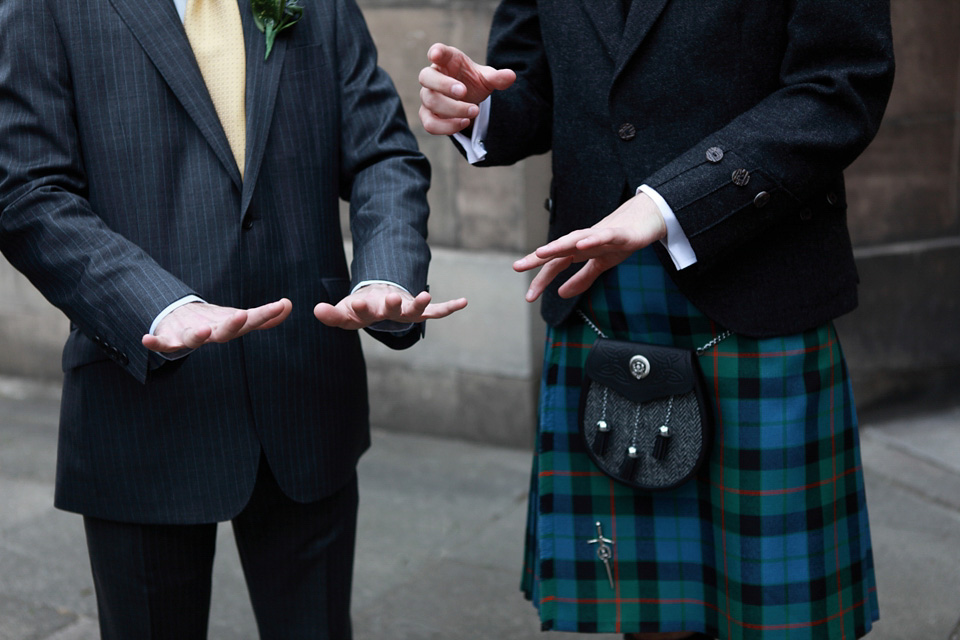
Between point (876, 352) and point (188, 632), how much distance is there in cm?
338

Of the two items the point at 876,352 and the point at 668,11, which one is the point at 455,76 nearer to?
the point at 668,11

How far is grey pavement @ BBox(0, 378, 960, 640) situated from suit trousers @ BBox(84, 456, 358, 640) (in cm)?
99

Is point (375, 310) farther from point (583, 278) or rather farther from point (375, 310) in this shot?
point (583, 278)

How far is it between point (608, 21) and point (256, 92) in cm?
65

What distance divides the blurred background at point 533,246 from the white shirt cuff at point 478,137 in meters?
2.01

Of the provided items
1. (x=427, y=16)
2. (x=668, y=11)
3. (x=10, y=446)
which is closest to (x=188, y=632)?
(x=668, y=11)

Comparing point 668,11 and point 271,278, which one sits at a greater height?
point 668,11

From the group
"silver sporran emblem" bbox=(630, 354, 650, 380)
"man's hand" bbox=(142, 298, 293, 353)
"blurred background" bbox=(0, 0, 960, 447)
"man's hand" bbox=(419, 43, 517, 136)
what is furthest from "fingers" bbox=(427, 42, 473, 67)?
"blurred background" bbox=(0, 0, 960, 447)

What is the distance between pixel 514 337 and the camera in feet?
13.9

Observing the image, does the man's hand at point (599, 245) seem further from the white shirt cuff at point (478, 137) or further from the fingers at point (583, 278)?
the white shirt cuff at point (478, 137)

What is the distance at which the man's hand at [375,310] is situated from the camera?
61.8 inches

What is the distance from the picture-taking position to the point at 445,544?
141 inches

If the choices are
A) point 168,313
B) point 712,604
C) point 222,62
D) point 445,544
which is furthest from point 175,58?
point 445,544

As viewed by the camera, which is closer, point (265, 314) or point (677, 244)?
point (265, 314)
